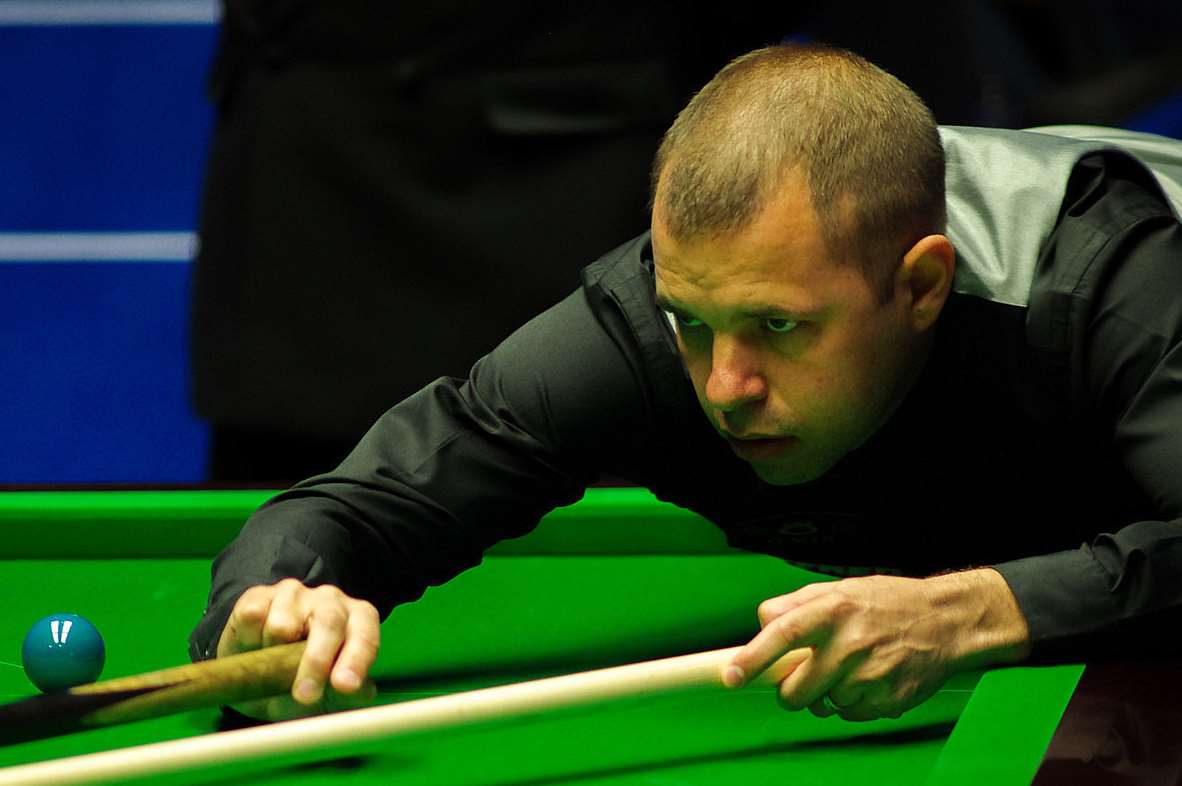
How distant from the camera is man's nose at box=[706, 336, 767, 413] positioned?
2002 mm

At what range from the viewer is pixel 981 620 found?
1937 millimetres

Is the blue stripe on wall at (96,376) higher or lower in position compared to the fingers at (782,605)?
higher

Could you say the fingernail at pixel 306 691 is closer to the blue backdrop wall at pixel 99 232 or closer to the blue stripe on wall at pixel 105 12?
the blue backdrop wall at pixel 99 232

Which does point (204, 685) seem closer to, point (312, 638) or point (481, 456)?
point (312, 638)

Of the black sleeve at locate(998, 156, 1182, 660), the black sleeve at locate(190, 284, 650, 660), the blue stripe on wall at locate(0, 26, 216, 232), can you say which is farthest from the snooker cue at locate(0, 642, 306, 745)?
the blue stripe on wall at locate(0, 26, 216, 232)

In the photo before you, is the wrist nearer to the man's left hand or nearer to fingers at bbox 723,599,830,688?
the man's left hand

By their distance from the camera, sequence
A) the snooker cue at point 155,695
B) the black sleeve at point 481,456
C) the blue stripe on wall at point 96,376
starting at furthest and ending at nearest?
the blue stripe on wall at point 96,376
the black sleeve at point 481,456
the snooker cue at point 155,695

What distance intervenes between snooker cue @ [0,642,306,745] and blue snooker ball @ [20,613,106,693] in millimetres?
182

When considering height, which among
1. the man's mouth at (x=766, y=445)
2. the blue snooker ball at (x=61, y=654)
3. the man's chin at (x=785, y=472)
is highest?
the blue snooker ball at (x=61, y=654)

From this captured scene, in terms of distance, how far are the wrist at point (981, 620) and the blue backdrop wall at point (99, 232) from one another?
3.32m

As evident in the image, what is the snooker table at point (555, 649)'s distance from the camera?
175 cm

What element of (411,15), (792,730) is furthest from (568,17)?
(792,730)

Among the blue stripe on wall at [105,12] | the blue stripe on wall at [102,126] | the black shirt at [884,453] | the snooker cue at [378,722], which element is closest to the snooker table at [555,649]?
the snooker cue at [378,722]

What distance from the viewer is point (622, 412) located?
228cm
